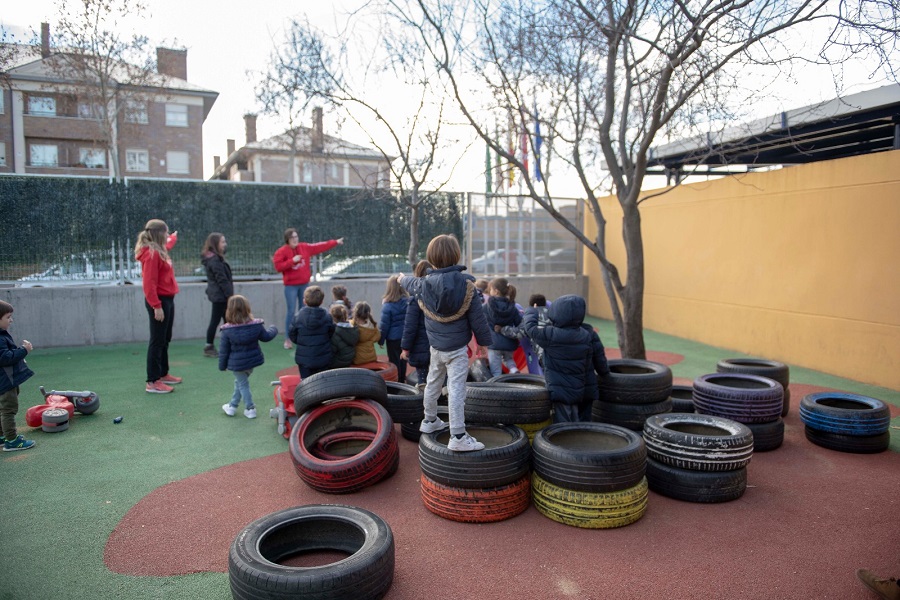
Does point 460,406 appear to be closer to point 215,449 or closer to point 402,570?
point 402,570

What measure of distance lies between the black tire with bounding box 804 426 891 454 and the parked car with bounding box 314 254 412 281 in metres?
9.46

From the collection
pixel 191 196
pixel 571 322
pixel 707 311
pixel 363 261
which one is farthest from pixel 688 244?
pixel 191 196

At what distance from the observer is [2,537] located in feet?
12.7

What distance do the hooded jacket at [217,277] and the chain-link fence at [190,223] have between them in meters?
2.85

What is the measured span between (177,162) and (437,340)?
37724 millimetres

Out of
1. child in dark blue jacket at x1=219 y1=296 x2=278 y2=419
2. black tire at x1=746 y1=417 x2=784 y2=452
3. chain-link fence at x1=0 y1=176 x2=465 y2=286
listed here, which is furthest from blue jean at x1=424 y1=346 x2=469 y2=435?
chain-link fence at x1=0 y1=176 x2=465 y2=286

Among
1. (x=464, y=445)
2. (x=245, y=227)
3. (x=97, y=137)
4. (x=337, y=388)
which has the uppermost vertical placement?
(x=97, y=137)

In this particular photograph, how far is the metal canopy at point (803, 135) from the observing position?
7844 millimetres

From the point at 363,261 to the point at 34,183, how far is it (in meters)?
6.14

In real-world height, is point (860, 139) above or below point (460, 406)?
above

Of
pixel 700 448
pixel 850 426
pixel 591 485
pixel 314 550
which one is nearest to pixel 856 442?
pixel 850 426

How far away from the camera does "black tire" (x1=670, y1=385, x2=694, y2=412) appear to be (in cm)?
614

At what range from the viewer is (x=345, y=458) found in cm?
493

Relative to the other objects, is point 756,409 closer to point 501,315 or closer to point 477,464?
point 501,315
